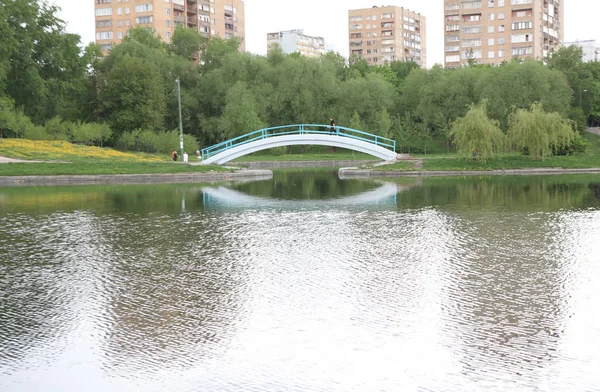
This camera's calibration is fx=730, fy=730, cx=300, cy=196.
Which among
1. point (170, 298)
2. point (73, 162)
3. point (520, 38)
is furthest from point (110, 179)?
point (520, 38)

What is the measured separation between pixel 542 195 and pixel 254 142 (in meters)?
25.2

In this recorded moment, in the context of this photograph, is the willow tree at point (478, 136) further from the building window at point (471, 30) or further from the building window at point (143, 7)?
the building window at point (471, 30)

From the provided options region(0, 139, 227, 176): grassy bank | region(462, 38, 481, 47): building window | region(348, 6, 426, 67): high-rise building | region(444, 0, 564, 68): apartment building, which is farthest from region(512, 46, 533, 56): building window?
region(0, 139, 227, 176): grassy bank

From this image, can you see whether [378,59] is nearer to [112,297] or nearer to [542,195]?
[542,195]

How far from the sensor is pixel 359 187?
36219 millimetres

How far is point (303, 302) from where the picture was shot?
11.2 meters

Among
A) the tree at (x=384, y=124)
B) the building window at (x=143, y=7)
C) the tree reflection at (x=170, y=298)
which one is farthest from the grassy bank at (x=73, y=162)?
the building window at (x=143, y=7)

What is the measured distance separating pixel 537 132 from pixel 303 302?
38.6m

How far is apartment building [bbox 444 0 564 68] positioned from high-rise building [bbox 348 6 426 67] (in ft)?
119

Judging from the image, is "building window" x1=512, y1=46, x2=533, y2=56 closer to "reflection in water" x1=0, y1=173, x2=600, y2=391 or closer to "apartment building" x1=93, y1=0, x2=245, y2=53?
"apartment building" x1=93, y1=0, x2=245, y2=53

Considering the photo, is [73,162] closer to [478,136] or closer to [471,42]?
[478,136]

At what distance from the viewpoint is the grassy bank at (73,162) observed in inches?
1694

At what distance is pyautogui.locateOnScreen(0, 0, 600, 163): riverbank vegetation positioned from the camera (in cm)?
5891

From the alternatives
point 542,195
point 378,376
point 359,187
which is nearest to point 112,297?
point 378,376
